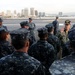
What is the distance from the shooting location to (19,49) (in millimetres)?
2699

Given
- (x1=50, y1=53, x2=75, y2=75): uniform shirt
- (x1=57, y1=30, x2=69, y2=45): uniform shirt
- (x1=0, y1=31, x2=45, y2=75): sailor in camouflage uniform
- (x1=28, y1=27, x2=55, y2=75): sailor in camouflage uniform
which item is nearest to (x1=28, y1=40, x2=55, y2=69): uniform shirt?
(x1=28, y1=27, x2=55, y2=75): sailor in camouflage uniform

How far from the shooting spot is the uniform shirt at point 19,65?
2.60 meters

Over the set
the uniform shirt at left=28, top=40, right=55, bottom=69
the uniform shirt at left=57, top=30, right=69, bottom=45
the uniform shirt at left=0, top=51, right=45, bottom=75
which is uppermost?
the uniform shirt at left=0, top=51, right=45, bottom=75

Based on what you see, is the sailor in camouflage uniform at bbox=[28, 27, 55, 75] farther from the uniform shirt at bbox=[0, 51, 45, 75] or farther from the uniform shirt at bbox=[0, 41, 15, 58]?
the uniform shirt at bbox=[0, 51, 45, 75]

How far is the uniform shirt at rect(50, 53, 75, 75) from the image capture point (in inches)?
94.5

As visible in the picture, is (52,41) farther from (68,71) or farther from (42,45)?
(68,71)

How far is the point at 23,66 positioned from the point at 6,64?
0.18 m

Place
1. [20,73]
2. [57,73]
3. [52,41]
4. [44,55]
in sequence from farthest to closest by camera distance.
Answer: [52,41] → [44,55] → [20,73] → [57,73]

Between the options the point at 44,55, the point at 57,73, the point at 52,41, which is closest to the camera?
the point at 57,73

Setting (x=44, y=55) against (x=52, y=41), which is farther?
(x=52, y=41)

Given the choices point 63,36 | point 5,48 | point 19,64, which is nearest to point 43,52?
point 5,48

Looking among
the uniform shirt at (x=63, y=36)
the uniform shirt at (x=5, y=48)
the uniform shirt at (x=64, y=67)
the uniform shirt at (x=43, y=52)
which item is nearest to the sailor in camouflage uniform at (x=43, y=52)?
the uniform shirt at (x=43, y=52)

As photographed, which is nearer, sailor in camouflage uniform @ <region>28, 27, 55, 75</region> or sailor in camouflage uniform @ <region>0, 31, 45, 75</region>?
sailor in camouflage uniform @ <region>0, 31, 45, 75</region>

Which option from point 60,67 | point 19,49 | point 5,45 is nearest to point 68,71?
point 60,67
